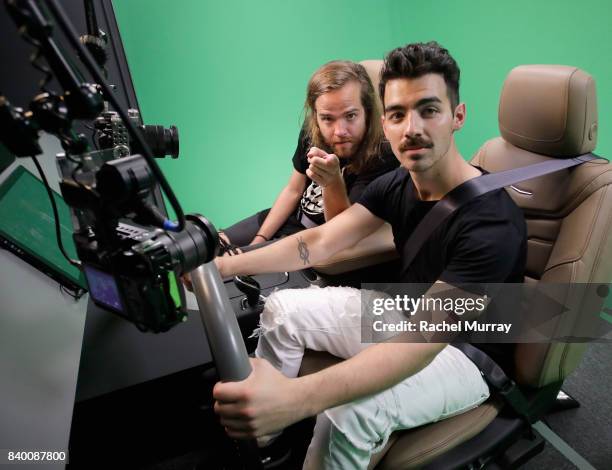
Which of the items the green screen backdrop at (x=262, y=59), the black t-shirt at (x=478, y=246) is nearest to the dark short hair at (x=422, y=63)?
the black t-shirt at (x=478, y=246)

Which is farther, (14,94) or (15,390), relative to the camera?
(14,94)

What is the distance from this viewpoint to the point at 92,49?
0.83m

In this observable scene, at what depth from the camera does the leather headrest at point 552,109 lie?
39.4 inches

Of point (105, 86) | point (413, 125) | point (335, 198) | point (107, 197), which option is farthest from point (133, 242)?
point (335, 198)

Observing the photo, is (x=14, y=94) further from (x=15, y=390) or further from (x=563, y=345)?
(x=563, y=345)

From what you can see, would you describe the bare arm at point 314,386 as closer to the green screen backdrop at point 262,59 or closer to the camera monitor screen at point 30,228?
the camera monitor screen at point 30,228

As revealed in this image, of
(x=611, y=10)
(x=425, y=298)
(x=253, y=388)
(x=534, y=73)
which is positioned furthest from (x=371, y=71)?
(x=253, y=388)

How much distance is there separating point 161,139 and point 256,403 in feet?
2.26

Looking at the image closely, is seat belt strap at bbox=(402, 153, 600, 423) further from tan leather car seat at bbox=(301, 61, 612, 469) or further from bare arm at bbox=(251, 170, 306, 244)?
bare arm at bbox=(251, 170, 306, 244)

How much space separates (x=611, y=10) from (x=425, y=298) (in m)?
1.57

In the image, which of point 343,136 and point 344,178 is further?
point 344,178

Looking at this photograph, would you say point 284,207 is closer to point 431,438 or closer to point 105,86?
point 431,438

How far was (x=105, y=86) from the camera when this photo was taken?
381 mm

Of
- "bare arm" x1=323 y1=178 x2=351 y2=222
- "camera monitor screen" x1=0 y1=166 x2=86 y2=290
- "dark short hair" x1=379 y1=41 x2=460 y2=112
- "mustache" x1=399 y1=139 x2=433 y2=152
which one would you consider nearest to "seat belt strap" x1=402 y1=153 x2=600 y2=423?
"mustache" x1=399 y1=139 x2=433 y2=152
